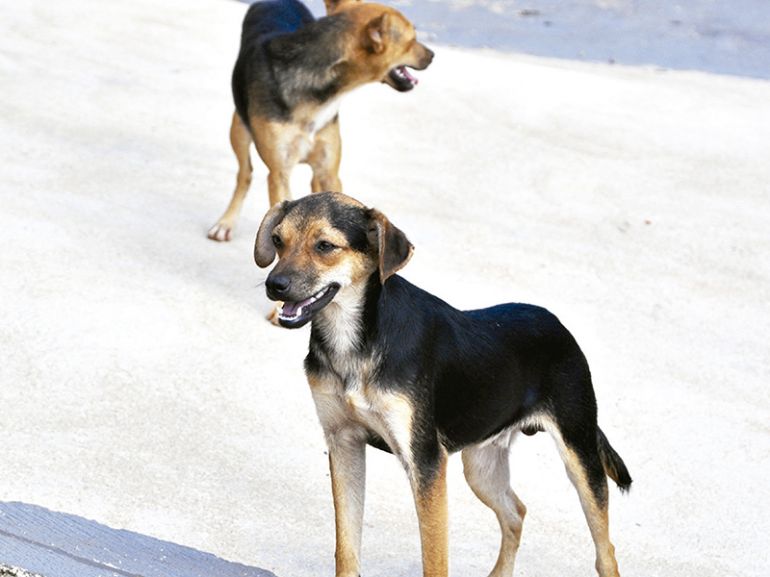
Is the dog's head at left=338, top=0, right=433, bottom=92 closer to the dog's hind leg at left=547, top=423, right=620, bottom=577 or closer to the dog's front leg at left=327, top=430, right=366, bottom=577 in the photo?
Result: the dog's hind leg at left=547, top=423, right=620, bottom=577

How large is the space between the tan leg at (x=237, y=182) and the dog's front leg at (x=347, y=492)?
4.26m

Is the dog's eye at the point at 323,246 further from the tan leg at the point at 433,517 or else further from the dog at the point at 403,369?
the tan leg at the point at 433,517

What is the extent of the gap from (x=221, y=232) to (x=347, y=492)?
431 centimetres

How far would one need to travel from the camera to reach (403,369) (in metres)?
4.66

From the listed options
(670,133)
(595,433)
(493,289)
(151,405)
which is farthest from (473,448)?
(670,133)

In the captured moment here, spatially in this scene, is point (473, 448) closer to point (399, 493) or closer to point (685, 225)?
point (399, 493)

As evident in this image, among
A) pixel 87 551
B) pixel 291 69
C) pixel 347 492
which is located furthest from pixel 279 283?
pixel 291 69

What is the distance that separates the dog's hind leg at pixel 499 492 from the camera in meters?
5.43

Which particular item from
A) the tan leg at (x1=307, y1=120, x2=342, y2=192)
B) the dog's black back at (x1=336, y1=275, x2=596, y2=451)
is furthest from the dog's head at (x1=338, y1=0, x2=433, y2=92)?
the dog's black back at (x1=336, y1=275, x2=596, y2=451)

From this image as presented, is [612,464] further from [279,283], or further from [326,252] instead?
[279,283]

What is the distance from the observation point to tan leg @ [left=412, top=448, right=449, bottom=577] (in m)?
4.67

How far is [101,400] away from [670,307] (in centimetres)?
366

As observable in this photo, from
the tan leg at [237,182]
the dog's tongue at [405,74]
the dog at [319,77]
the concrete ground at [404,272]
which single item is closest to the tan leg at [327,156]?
the dog at [319,77]

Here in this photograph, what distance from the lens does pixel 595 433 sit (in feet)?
17.1
